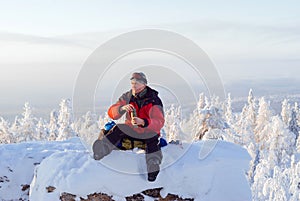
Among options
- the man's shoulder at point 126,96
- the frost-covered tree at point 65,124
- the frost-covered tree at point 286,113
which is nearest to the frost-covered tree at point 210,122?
the man's shoulder at point 126,96

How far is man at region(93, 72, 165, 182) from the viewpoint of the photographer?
24.0 feet

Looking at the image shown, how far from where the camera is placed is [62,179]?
24.7 feet

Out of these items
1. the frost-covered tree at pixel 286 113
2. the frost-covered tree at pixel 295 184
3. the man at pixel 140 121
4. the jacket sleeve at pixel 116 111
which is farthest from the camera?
the frost-covered tree at pixel 286 113

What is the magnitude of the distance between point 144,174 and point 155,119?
3.71ft

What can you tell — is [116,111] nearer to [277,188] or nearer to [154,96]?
[154,96]

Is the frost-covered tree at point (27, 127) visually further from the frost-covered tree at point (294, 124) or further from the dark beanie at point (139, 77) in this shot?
the frost-covered tree at point (294, 124)

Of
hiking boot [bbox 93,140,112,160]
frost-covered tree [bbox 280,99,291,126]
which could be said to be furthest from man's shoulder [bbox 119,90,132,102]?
frost-covered tree [bbox 280,99,291,126]

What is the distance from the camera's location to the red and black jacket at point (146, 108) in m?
7.34

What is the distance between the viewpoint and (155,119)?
735cm

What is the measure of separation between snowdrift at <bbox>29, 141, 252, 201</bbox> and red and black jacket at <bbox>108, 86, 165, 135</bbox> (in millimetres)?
742

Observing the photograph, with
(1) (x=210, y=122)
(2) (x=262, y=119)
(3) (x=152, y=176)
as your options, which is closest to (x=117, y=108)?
(3) (x=152, y=176)

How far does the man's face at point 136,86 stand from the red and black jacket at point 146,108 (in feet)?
0.24

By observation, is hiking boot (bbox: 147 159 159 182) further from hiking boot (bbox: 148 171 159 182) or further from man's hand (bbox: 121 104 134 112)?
man's hand (bbox: 121 104 134 112)

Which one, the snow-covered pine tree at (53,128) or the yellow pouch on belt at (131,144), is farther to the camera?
the snow-covered pine tree at (53,128)
